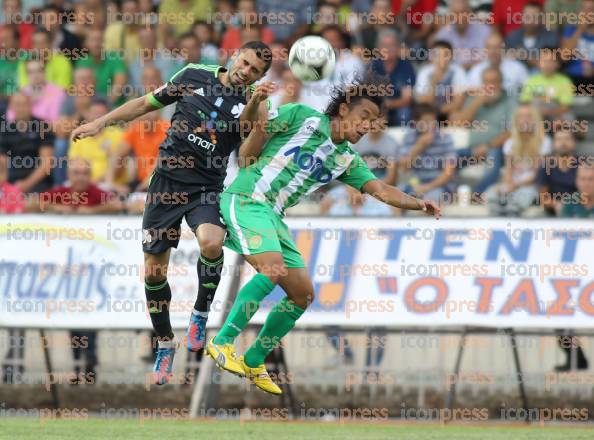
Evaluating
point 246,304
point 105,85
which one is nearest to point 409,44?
point 105,85

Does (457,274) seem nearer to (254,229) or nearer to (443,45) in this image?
(254,229)

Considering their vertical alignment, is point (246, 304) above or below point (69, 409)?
above

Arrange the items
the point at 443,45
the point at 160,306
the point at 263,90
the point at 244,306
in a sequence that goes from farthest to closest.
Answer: the point at 443,45 → the point at 160,306 → the point at 244,306 → the point at 263,90

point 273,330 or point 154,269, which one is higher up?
point 154,269

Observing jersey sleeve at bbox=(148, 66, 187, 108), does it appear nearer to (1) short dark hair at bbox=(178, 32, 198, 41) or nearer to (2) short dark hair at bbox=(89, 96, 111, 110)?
(2) short dark hair at bbox=(89, 96, 111, 110)

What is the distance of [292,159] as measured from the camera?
37.5 ft

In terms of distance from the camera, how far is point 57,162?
1681cm

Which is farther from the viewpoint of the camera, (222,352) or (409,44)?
(409,44)

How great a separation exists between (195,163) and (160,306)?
4.40ft

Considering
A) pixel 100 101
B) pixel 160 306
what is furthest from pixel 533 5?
pixel 160 306

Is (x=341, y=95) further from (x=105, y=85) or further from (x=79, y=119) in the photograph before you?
(x=105, y=85)

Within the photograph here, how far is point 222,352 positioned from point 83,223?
347cm

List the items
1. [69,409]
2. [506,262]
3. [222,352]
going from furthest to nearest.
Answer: [69,409], [506,262], [222,352]

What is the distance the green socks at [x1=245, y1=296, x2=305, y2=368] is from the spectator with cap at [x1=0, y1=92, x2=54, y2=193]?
5.76 m
